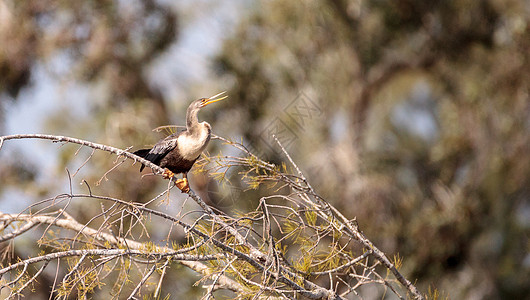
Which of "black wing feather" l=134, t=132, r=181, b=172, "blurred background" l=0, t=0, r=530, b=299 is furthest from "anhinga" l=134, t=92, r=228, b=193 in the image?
"blurred background" l=0, t=0, r=530, b=299

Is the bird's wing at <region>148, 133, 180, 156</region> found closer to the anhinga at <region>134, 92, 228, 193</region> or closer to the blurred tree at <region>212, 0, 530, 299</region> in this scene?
the anhinga at <region>134, 92, 228, 193</region>

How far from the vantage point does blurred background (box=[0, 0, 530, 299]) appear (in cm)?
843

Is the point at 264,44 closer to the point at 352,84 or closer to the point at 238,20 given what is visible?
the point at 238,20

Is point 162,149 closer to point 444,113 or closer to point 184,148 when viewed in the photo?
point 184,148

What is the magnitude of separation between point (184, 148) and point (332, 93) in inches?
284

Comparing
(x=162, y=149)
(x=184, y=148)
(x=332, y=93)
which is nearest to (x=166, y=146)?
(x=162, y=149)

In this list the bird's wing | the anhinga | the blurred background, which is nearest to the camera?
the anhinga

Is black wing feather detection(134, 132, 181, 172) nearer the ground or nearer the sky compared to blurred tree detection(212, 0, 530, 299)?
nearer the sky

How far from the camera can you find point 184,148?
3578 millimetres

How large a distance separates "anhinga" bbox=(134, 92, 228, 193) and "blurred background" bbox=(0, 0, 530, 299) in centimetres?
380

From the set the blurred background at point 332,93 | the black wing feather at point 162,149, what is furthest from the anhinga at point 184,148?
the blurred background at point 332,93

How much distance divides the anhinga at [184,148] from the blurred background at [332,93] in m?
3.80

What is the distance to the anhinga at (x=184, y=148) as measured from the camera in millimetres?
3541

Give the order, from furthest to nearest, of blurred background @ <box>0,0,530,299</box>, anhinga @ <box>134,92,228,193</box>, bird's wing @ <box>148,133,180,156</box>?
blurred background @ <box>0,0,530,299</box> < bird's wing @ <box>148,133,180,156</box> < anhinga @ <box>134,92,228,193</box>
